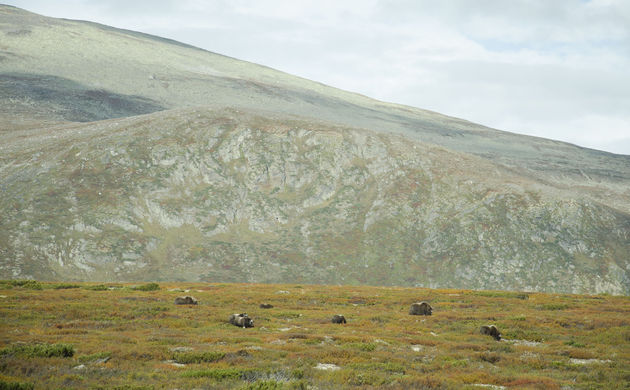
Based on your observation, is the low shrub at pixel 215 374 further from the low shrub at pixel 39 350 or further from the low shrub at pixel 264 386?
the low shrub at pixel 39 350

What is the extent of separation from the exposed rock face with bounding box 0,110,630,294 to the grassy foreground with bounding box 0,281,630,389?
172ft

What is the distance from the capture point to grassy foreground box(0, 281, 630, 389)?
55.1 feet

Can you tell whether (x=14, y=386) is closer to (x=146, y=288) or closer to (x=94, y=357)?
(x=94, y=357)

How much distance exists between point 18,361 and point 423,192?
10988 cm

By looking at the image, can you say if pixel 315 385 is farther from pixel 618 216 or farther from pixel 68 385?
pixel 618 216

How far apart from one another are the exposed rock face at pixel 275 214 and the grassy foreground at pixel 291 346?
52.5 m

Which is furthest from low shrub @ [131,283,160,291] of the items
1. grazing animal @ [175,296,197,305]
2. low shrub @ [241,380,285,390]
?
low shrub @ [241,380,285,390]

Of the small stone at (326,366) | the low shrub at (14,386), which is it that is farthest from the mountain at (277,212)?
the small stone at (326,366)

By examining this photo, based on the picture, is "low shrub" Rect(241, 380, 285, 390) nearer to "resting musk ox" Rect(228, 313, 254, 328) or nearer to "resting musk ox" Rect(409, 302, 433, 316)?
"resting musk ox" Rect(228, 313, 254, 328)

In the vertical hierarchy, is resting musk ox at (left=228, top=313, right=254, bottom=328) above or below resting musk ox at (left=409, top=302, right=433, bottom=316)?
below

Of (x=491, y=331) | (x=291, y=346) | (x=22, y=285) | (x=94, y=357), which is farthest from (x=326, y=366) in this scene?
(x=22, y=285)

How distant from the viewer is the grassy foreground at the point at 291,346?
16797 mm

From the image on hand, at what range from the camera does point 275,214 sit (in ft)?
369

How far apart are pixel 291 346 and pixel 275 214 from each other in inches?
3566
